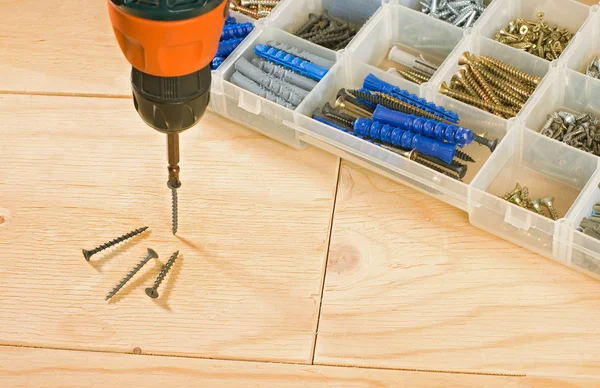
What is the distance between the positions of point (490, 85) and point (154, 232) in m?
0.57

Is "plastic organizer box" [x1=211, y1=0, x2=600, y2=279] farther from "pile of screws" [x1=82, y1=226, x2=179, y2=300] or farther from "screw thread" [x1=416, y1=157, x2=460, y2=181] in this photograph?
"pile of screws" [x1=82, y1=226, x2=179, y2=300]

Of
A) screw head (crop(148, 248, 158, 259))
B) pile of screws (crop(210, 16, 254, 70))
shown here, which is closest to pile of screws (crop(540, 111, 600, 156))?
pile of screws (crop(210, 16, 254, 70))

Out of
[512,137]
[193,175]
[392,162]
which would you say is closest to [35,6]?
[193,175]

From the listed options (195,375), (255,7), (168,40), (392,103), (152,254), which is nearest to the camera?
(168,40)

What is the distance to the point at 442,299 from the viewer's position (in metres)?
1.29

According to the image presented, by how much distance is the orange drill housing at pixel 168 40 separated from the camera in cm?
86

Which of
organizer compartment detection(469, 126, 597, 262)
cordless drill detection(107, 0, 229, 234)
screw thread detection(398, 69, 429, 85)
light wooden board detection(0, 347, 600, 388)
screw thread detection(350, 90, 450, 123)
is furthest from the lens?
screw thread detection(398, 69, 429, 85)

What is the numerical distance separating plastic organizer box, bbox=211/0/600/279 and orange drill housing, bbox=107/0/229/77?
52 centimetres

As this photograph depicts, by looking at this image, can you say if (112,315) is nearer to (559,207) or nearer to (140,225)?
(140,225)

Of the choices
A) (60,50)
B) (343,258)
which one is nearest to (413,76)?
(343,258)

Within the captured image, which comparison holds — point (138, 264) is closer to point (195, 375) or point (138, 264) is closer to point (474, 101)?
point (195, 375)

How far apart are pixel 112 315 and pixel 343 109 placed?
479 mm

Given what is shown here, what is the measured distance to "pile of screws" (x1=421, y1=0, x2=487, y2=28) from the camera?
1603 millimetres

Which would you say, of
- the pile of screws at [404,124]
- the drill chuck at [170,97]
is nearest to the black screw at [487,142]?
the pile of screws at [404,124]
